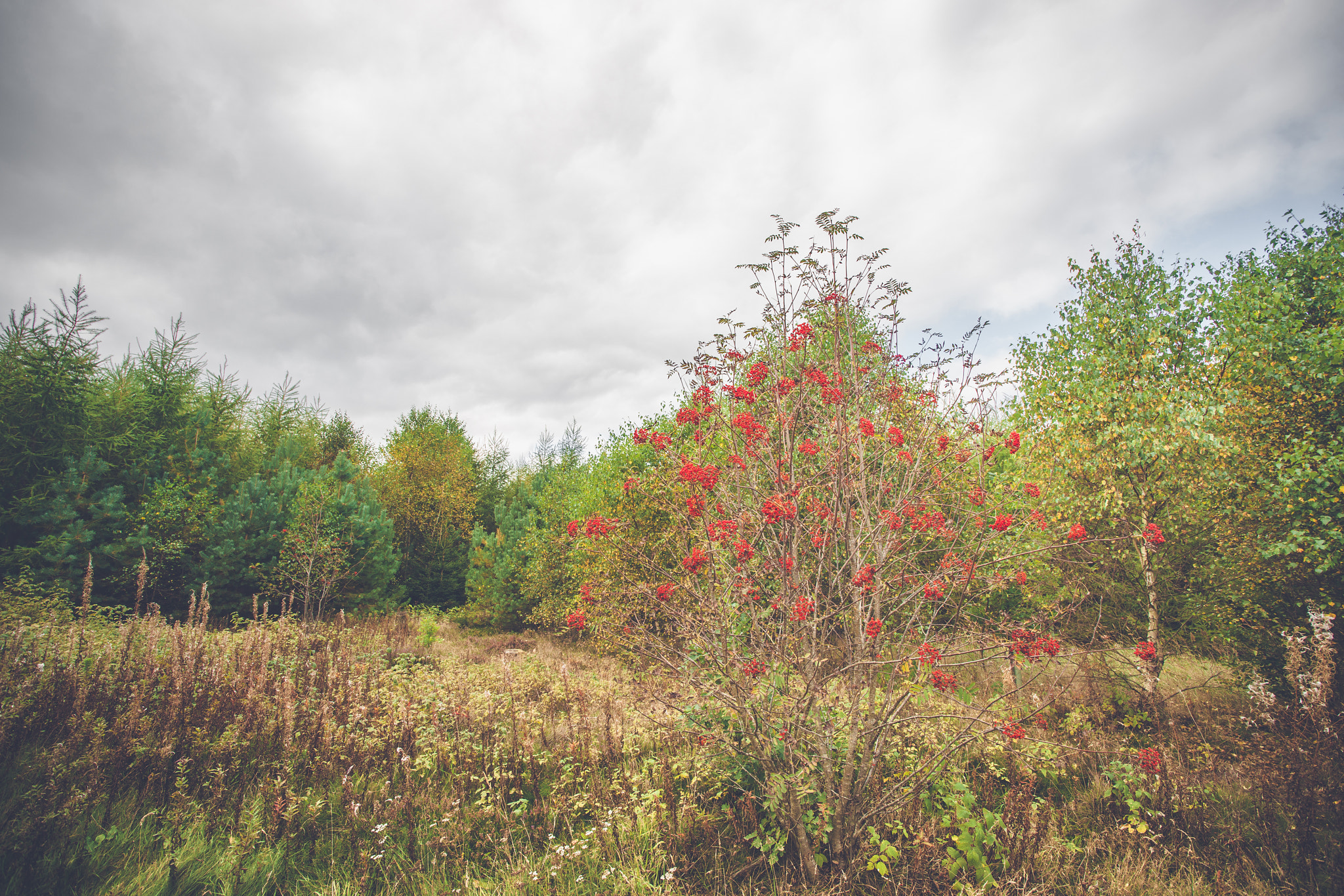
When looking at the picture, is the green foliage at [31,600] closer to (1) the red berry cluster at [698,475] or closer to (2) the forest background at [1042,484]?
(2) the forest background at [1042,484]

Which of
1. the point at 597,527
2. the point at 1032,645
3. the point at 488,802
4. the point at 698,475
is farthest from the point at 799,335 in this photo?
the point at 488,802

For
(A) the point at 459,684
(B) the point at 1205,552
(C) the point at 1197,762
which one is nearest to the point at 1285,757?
(C) the point at 1197,762

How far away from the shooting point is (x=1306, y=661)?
483 cm

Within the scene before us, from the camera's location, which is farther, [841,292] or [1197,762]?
[1197,762]

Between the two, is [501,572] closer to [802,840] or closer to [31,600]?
[31,600]

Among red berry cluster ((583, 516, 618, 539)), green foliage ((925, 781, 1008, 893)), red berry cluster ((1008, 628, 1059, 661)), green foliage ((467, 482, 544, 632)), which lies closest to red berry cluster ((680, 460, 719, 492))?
red berry cluster ((583, 516, 618, 539))

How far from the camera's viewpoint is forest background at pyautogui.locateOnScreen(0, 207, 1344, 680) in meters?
5.37

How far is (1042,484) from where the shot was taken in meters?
7.53

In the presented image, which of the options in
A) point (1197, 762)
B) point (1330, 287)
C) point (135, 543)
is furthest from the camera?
point (135, 543)

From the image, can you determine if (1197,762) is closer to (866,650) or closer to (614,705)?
(866,650)

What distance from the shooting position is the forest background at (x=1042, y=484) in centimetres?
537

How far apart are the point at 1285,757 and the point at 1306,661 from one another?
2.05 metres

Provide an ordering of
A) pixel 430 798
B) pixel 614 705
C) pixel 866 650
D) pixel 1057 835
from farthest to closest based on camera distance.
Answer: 1. pixel 614 705
2. pixel 430 798
3. pixel 1057 835
4. pixel 866 650

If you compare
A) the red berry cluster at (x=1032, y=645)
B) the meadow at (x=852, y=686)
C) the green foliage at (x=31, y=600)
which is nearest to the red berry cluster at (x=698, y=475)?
the meadow at (x=852, y=686)
